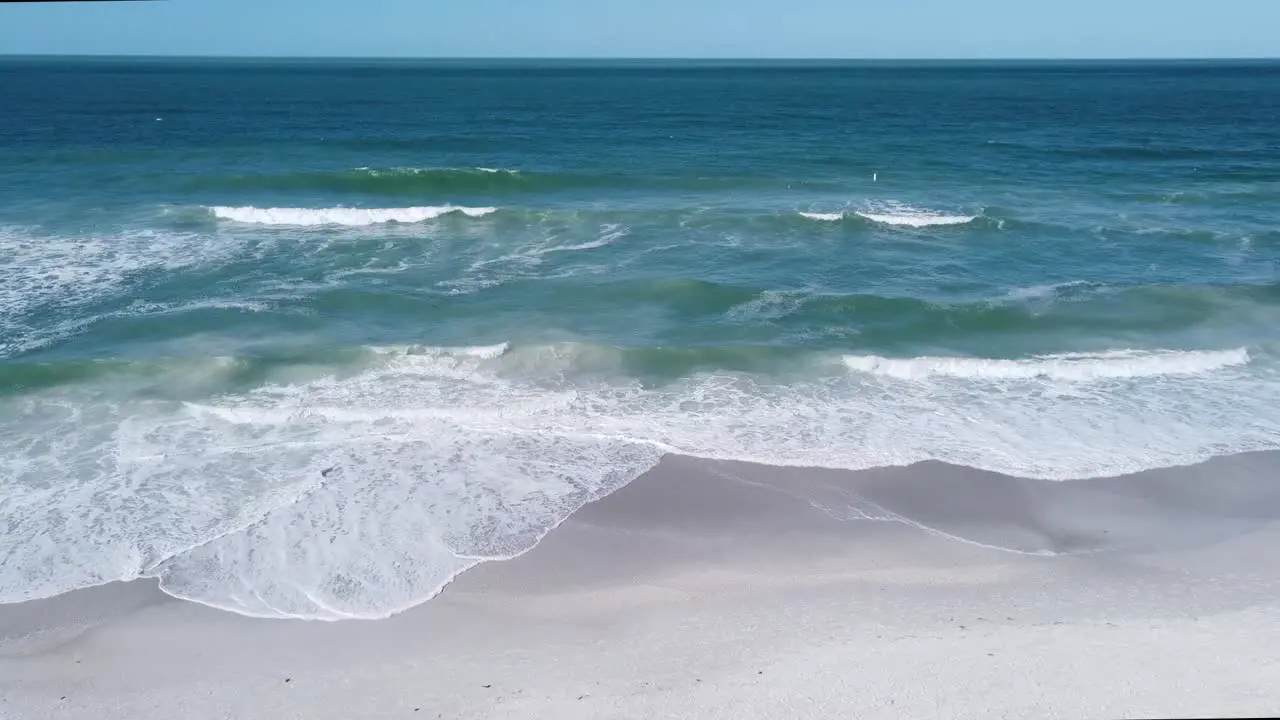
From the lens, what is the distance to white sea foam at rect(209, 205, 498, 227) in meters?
23.3

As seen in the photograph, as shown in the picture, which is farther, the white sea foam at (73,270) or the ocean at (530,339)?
the white sea foam at (73,270)

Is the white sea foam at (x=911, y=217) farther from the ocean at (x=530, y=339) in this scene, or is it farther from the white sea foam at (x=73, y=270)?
the white sea foam at (x=73, y=270)

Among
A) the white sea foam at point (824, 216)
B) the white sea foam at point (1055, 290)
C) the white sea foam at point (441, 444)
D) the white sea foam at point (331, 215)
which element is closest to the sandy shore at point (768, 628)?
the white sea foam at point (441, 444)

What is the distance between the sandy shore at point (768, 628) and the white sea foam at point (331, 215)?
1529cm

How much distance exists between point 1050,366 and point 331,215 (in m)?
17.1

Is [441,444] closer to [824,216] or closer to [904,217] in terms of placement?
[824,216]

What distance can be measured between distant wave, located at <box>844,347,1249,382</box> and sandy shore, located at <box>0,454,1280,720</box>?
12.5 feet

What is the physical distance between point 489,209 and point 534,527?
15.9 meters

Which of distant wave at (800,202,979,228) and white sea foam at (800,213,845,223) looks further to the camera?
white sea foam at (800,213,845,223)

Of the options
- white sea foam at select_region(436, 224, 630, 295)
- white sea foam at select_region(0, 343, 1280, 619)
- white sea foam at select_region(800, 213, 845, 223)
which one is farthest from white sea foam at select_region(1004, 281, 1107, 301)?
white sea foam at select_region(436, 224, 630, 295)

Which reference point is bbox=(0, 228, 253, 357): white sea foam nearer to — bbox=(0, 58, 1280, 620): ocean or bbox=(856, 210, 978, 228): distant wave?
bbox=(0, 58, 1280, 620): ocean

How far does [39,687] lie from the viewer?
739 cm

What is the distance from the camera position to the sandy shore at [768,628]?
7180 millimetres

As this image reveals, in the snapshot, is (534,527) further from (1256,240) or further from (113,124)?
(113,124)
